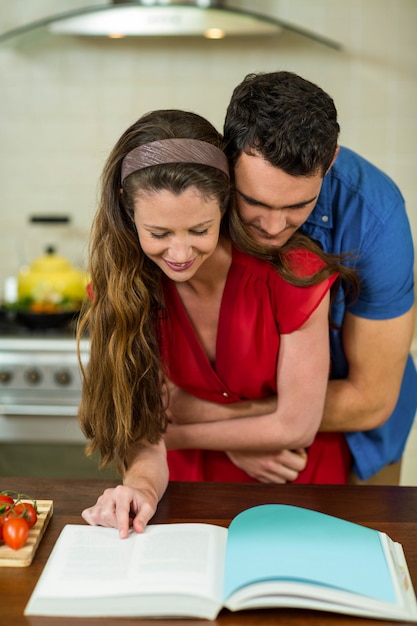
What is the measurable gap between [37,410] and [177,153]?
1639 millimetres

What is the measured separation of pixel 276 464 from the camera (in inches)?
67.4

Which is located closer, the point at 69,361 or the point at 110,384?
the point at 110,384

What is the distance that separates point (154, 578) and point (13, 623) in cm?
18

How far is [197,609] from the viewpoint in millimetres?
1062

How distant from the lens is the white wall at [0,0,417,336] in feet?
9.82

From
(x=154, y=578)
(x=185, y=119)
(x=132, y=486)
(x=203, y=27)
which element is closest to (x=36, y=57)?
(x=203, y=27)

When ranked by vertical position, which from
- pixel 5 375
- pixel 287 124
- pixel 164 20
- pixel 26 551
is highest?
pixel 164 20

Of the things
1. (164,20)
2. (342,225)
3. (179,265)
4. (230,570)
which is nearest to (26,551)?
(230,570)

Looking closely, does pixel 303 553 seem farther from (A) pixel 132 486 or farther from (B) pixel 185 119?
(B) pixel 185 119

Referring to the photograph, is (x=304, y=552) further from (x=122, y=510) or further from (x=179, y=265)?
(x=179, y=265)

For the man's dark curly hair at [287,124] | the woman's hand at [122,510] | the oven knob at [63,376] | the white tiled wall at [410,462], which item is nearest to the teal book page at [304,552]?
the woman's hand at [122,510]

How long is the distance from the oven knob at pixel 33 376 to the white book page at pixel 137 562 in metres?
1.50

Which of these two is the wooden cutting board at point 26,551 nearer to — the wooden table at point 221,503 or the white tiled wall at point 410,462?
the wooden table at point 221,503

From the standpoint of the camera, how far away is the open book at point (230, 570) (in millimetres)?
1058
